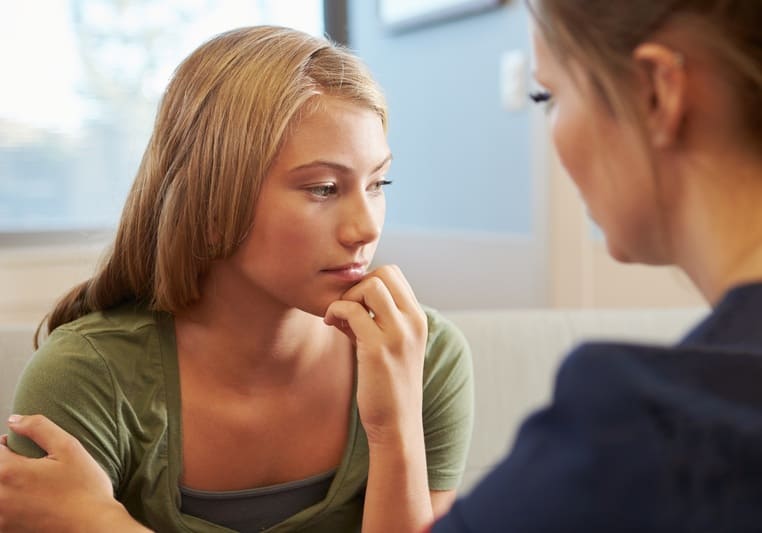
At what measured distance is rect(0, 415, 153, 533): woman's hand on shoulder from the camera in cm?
106

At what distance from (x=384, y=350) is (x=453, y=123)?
223 centimetres

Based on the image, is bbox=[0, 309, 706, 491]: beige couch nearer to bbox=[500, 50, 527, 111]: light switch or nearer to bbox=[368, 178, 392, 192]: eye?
bbox=[368, 178, 392, 192]: eye

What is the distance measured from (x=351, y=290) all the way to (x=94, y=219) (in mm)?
2253

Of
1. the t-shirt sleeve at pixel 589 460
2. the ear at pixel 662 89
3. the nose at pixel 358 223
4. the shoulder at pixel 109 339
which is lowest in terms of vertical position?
the shoulder at pixel 109 339

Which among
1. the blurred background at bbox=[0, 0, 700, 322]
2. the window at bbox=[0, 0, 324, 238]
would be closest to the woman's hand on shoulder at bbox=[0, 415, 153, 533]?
the blurred background at bbox=[0, 0, 700, 322]

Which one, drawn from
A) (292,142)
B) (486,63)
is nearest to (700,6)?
(292,142)

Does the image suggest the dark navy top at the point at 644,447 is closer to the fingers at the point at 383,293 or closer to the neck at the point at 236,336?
the fingers at the point at 383,293

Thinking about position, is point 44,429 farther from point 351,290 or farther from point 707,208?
point 707,208

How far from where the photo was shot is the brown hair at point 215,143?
116 cm

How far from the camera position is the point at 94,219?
10.6ft

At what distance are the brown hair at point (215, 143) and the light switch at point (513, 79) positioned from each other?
176 cm

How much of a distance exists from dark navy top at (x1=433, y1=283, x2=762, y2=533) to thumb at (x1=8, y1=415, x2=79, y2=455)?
0.67 m

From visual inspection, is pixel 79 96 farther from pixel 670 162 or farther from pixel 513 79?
pixel 670 162

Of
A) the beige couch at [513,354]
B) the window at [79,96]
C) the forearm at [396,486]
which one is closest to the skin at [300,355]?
the forearm at [396,486]
